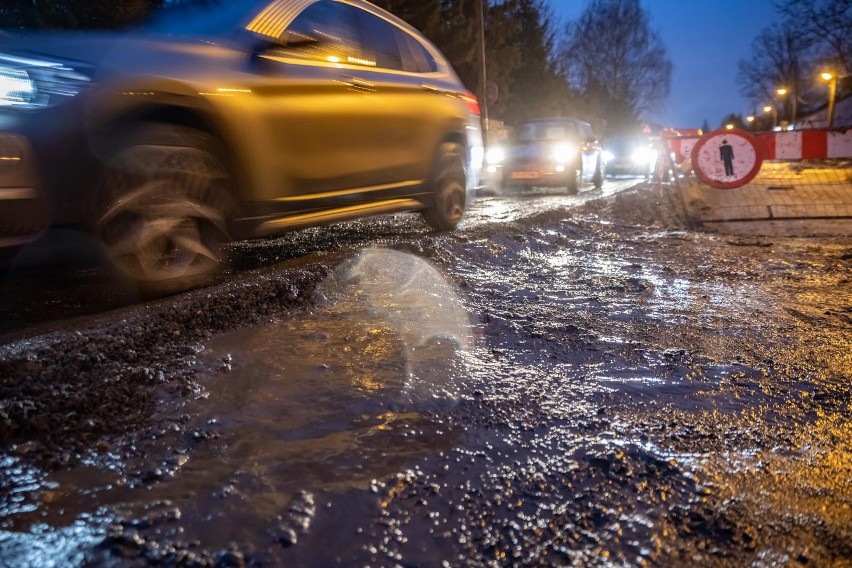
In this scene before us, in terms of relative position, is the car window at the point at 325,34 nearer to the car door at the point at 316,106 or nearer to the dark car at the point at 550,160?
the car door at the point at 316,106

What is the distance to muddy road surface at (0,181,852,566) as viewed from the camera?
1.42 metres

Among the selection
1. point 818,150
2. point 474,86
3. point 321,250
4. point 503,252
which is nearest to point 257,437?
point 321,250

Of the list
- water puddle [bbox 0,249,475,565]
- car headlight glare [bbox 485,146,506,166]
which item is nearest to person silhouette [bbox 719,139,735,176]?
car headlight glare [bbox 485,146,506,166]

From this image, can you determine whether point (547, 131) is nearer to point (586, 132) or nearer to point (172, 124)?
point (586, 132)

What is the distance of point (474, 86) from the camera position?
26.7m

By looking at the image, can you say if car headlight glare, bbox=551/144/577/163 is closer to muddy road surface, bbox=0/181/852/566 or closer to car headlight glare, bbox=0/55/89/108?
muddy road surface, bbox=0/181/852/566

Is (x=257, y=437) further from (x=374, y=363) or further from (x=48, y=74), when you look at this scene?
(x=48, y=74)

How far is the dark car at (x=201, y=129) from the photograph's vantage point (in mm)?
2711

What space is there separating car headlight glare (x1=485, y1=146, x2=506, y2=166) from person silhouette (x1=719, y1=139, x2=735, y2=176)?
5.55 metres

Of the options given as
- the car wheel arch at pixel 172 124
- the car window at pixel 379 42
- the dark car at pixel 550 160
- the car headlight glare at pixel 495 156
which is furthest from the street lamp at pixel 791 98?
the car wheel arch at pixel 172 124

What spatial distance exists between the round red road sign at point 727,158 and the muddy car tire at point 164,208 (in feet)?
21.8

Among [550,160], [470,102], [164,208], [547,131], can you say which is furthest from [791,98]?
[164,208]

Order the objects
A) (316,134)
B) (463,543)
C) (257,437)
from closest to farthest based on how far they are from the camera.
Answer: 1. (463,543)
2. (257,437)
3. (316,134)

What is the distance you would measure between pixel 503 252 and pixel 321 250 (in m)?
1.47
